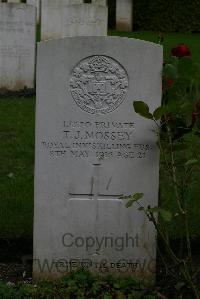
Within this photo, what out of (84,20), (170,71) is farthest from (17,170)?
(84,20)

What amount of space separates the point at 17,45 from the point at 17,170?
5.02 meters

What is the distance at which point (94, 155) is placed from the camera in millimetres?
4562

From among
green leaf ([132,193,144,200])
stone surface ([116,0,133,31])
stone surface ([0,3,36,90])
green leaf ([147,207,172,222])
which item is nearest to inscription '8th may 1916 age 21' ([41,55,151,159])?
green leaf ([132,193,144,200])

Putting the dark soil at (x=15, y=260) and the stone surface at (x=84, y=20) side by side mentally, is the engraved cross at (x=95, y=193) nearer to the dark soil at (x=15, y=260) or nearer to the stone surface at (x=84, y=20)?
the dark soil at (x=15, y=260)

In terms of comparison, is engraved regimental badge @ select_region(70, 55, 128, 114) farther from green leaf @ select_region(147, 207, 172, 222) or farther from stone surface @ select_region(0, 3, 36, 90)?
stone surface @ select_region(0, 3, 36, 90)

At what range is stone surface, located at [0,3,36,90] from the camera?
455 inches

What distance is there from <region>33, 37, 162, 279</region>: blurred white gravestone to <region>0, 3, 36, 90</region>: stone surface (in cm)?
721

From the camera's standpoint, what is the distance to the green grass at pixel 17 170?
5.60 m

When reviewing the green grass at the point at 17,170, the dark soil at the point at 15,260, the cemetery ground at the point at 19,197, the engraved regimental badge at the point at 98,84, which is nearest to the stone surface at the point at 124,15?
the green grass at the point at 17,170

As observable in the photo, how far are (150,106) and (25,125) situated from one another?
4612 mm

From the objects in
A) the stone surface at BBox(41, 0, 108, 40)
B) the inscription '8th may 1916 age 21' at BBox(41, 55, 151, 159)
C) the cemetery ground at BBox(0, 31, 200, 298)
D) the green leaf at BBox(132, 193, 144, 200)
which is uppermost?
the stone surface at BBox(41, 0, 108, 40)

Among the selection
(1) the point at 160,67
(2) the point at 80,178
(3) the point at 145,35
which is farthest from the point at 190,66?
(3) the point at 145,35

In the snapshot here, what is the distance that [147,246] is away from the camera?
4629 mm

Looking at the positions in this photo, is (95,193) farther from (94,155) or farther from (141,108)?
(141,108)
